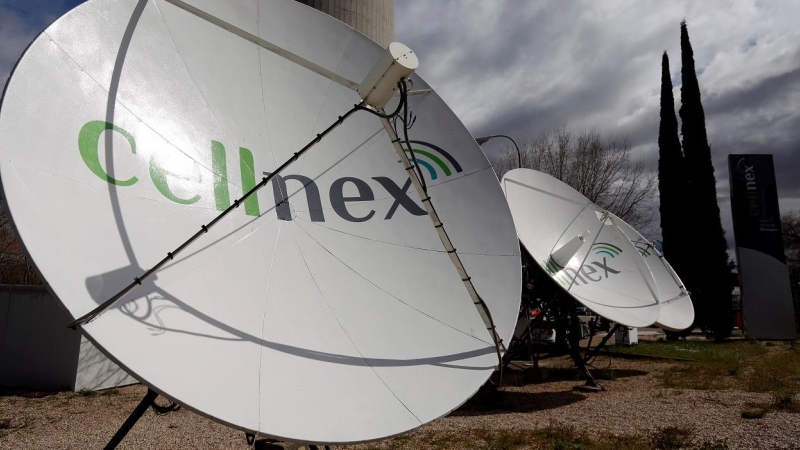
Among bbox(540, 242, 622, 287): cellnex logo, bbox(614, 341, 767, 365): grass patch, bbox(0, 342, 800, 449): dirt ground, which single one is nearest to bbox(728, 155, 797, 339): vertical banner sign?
bbox(614, 341, 767, 365): grass patch

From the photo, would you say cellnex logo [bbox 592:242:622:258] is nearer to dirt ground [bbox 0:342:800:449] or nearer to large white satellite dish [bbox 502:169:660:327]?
large white satellite dish [bbox 502:169:660:327]

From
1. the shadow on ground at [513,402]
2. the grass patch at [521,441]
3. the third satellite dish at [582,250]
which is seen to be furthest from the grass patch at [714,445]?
the shadow on ground at [513,402]

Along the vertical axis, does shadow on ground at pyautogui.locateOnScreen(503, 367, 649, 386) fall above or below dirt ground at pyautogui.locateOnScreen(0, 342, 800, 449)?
above

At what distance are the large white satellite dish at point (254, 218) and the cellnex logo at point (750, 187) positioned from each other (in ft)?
89.7

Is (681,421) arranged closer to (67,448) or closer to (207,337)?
(207,337)

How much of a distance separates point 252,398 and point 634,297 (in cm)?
1052

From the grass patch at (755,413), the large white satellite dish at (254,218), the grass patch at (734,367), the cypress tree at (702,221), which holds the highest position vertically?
the cypress tree at (702,221)

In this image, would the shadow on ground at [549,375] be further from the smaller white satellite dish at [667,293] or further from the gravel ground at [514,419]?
the smaller white satellite dish at [667,293]

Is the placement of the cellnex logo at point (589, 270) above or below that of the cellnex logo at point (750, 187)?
below

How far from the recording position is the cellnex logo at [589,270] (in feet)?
35.6

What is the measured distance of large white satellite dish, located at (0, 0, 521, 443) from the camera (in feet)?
11.0

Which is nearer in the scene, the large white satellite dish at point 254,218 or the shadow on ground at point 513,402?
the large white satellite dish at point 254,218

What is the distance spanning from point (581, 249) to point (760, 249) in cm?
1971

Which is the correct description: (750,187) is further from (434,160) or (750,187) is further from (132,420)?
(132,420)
